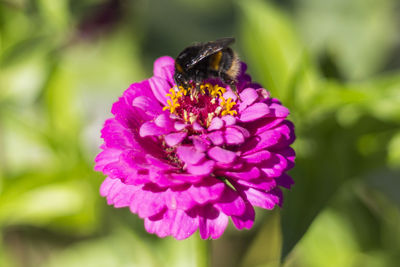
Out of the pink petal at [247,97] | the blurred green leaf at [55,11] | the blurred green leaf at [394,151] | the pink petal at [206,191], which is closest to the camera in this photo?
the pink petal at [206,191]

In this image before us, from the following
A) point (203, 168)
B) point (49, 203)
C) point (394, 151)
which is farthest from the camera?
point (49, 203)

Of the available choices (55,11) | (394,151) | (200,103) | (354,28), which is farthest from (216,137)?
(354,28)

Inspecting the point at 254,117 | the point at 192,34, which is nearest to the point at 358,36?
the point at 192,34

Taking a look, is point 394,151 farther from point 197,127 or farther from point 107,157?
point 107,157

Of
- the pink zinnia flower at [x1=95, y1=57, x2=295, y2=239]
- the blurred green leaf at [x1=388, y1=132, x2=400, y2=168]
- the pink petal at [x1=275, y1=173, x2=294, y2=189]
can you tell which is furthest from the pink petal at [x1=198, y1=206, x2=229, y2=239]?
the blurred green leaf at [x1=388, y1=132, x2=400, y2=168]

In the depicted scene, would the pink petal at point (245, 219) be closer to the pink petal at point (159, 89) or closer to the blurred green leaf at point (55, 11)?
the pink petal at point (159, 89)

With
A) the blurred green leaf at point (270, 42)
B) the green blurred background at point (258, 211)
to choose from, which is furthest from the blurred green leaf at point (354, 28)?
the blurred green leaf at point (270, 42)
